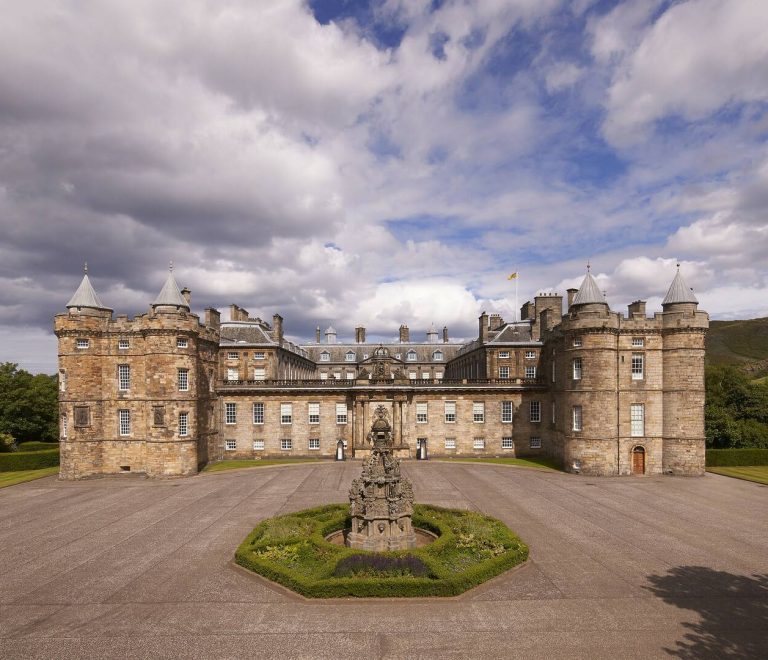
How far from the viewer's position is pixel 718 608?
52.0ft

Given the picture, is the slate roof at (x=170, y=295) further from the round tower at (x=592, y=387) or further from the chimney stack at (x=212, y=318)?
the round tower at (x=592, y=387)

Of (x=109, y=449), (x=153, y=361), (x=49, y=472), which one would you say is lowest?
(x=49, y=472)

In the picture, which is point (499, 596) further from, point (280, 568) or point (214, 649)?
point (214, 649)

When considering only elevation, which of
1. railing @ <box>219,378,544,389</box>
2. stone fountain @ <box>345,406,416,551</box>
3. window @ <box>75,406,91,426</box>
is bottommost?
stone fountain @ <box>345,406,416,551</box>

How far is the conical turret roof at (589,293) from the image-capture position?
134ft

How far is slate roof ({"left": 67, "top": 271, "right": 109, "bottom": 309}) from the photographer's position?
136ft

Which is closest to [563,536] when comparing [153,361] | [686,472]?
[686,472]

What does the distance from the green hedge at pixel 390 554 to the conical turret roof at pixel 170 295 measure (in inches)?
996

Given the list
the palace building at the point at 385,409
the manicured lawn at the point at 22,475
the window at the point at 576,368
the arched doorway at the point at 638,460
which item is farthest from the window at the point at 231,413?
the arched doorway at the point at 638,460

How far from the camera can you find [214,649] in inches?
530

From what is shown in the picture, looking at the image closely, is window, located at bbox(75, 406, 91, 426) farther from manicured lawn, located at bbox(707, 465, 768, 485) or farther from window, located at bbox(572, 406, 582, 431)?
manicured lawn, located at bbox(707, 465, 768, 485)

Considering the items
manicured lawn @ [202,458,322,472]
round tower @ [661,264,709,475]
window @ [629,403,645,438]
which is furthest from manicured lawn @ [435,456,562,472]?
manicured lawn @ [202,458,322,472]

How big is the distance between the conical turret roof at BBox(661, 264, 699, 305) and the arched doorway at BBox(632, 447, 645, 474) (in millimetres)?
13296

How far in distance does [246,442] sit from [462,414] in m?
23.5
